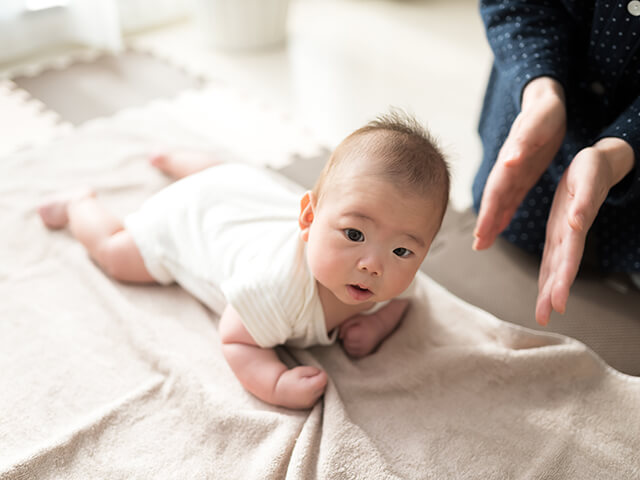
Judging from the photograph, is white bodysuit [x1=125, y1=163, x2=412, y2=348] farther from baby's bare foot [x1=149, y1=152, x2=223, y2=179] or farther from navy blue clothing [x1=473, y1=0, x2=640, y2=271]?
navy blue clothing [x1=473, y1=0, x2=640, y2=271]

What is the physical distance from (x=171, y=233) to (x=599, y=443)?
791 millimetres

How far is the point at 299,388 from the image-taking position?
917 mm

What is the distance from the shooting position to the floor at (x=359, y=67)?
1.93 meters

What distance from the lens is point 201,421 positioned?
2.97 feet

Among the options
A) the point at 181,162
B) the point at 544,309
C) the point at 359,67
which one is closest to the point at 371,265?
the point at 544,309

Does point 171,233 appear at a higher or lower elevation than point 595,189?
lower

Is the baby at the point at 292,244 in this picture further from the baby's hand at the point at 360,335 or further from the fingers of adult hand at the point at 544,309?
the fingers of adult hand at the point at 544,309

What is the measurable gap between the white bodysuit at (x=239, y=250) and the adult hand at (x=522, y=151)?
33 centimetres

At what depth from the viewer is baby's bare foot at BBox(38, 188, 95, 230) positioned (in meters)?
1.26

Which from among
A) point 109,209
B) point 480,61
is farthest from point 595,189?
point 480,61

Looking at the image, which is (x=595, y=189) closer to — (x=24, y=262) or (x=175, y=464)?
(x=175, y=464)

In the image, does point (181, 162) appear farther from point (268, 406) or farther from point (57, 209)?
point (268, 406)

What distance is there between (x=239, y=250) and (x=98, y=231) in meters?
0.33

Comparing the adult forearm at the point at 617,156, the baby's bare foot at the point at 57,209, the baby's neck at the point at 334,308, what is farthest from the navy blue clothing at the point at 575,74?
the baby's bare foot at the point at 57,209
